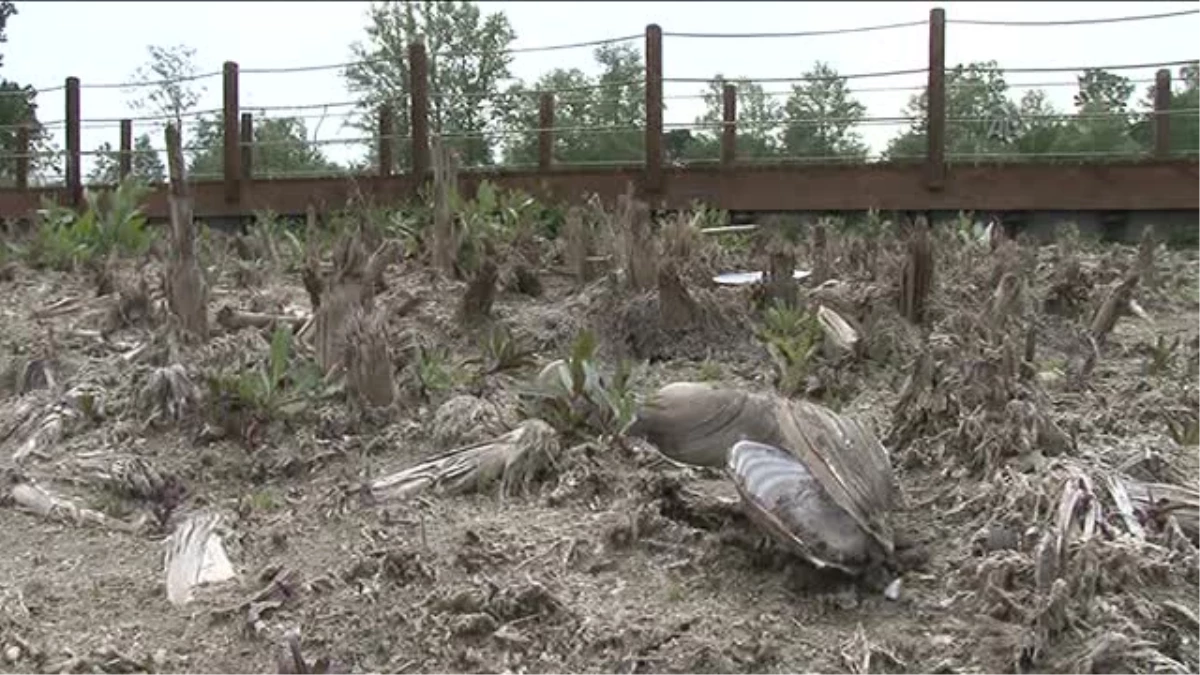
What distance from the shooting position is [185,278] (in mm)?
3627

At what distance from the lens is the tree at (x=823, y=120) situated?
33.6 ft

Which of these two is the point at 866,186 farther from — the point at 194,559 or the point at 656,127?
the point at 194,559

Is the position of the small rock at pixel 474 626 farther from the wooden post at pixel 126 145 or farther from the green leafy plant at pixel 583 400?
the wooden post at pixel 126 145

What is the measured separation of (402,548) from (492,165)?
8.89 metres

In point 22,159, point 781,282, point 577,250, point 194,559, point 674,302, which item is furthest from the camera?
point 22,159

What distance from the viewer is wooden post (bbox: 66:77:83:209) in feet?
40.1

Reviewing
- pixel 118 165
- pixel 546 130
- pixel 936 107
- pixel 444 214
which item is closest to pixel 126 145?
pixel 118 165

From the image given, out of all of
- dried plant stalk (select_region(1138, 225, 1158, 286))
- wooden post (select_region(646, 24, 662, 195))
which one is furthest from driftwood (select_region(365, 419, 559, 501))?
wooden post (select_region(646, 24, 662, 195))

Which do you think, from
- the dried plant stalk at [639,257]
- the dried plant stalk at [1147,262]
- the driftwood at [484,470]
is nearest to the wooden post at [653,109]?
the dried plant stalk at [1147,262]

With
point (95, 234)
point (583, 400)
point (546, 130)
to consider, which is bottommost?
point (583, 400)

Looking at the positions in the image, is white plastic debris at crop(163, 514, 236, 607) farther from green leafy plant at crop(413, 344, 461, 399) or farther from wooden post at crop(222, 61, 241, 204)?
wooden post at crop(222, 61, 241, 204)

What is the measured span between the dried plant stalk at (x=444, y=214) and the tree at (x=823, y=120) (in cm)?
605

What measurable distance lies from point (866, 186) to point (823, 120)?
39.9 inches

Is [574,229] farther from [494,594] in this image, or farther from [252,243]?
[494,594]
